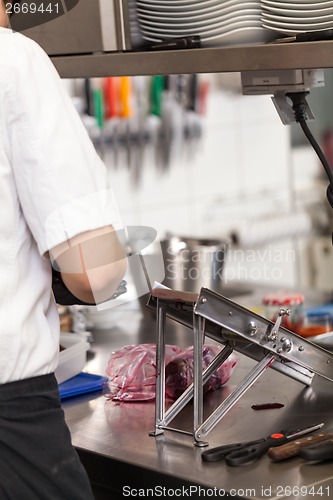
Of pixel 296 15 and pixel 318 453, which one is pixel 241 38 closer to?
pixel 296 15

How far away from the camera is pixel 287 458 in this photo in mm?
1402

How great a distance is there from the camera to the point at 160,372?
5.27ft

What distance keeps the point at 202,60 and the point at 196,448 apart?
0.69 meters

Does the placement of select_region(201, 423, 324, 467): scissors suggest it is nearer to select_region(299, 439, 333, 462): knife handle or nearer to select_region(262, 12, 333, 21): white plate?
select_region(299, 439, 333, 462): knife handle

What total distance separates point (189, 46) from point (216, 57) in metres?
0.09

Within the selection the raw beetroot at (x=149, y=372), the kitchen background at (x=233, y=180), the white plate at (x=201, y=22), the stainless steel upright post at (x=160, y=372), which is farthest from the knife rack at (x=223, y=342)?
the kitchen background at (x=233, y=180)

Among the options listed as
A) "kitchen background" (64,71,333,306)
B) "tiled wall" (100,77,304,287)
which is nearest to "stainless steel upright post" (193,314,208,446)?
"kitchen background" (64,71,333,306)

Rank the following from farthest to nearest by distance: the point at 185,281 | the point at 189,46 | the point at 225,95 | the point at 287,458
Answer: the point at 225,95
the point at 185,281
the point at 189,46
the point at 287,458

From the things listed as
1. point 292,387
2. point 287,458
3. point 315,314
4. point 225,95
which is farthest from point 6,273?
point 225,95

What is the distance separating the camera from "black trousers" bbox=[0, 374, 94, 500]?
126 centimetres

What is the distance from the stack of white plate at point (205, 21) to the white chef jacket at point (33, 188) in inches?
22.1

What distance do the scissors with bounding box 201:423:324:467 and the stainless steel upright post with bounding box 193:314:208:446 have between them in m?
0.07

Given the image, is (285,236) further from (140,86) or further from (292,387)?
(292,387)

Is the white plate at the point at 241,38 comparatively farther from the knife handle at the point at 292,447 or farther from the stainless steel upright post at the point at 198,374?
the knife handle at the point at 292,447
